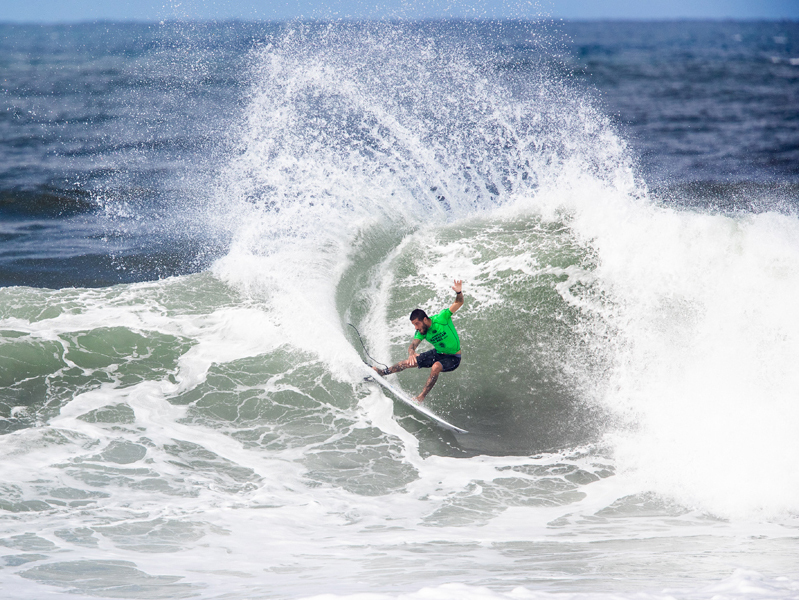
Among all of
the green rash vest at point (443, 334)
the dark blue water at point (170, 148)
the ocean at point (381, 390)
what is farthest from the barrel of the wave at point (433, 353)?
the dark blue water at point (170, 148)

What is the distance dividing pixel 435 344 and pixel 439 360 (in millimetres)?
216

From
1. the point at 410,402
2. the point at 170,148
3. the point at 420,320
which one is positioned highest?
the point at 170,148

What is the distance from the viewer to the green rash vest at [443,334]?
827 cm

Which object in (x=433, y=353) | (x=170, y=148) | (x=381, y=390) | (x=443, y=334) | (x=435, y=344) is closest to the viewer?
(x=443, y=334)

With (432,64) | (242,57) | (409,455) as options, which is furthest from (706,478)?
(242,57)

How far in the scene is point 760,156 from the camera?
25.6 meters

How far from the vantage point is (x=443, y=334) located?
8.32m

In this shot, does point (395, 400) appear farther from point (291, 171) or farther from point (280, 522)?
point (291, 171)

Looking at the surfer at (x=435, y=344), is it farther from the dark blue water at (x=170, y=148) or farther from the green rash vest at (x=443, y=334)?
the dark blue water at (x=170, y=148)

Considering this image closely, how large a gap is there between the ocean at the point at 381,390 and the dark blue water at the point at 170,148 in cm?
24

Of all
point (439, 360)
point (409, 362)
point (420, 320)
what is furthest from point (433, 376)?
point (420, 320)

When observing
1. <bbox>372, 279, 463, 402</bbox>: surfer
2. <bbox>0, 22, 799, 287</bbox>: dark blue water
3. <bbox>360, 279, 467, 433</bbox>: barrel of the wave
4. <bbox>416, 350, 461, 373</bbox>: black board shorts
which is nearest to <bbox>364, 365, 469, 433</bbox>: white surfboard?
<bbox>360, 279, 467, 433</bbox>: barrel of the wave

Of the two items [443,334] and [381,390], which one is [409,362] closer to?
[443,334]

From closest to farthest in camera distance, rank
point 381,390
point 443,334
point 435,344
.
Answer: point 443,334 → point 435,344 → point 381,390
